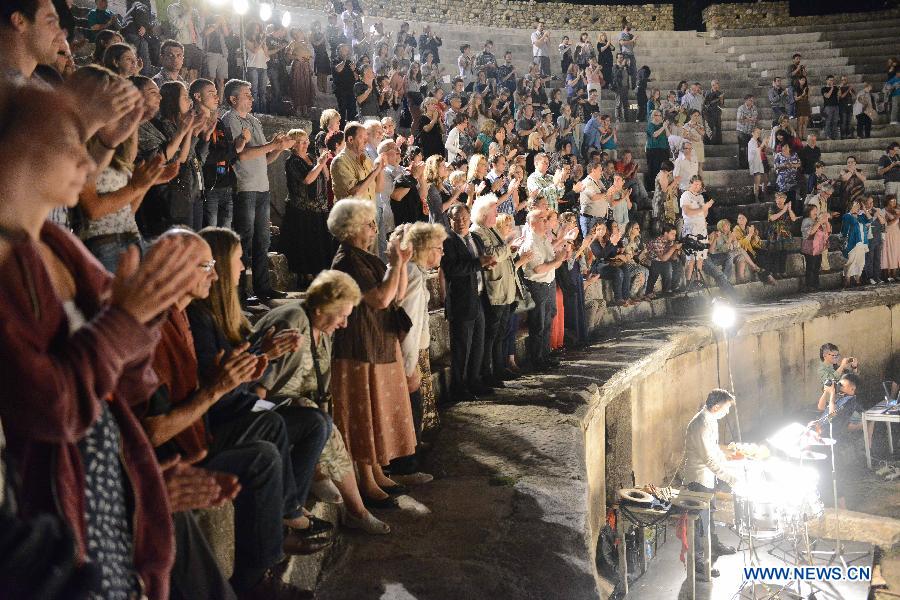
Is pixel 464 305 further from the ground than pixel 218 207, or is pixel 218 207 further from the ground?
pixel 218 207

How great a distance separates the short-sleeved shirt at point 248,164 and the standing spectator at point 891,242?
1211cm

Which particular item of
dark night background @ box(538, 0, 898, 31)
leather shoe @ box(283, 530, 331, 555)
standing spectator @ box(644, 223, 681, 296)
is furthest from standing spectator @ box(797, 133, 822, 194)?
leather shoe @ box(283, 530, 331, 555)

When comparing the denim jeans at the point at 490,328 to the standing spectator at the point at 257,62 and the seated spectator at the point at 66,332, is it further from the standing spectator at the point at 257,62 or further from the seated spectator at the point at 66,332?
the seated spectator at the point at 66,332

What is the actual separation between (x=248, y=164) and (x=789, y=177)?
472 inches

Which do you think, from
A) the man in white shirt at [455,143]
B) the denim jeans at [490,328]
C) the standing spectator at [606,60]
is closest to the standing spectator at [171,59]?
the denim jeans at [490,328]

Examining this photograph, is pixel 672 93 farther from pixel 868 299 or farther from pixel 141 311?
pixel 141 311

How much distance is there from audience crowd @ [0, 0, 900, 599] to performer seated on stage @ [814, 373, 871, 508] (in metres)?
2.10

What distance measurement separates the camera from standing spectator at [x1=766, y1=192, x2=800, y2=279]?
1404cm

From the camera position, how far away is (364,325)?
14.8 feet

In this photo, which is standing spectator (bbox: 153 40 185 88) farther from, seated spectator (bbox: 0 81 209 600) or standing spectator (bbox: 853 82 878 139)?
standing spectator (bbox: 853 82 878 139)

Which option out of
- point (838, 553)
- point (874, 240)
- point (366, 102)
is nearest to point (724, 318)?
point (838, 553)

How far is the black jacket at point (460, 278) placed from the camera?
643 cm

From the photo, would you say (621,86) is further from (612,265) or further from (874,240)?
(612,265)

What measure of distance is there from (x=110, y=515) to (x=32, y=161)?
74 centimetres
